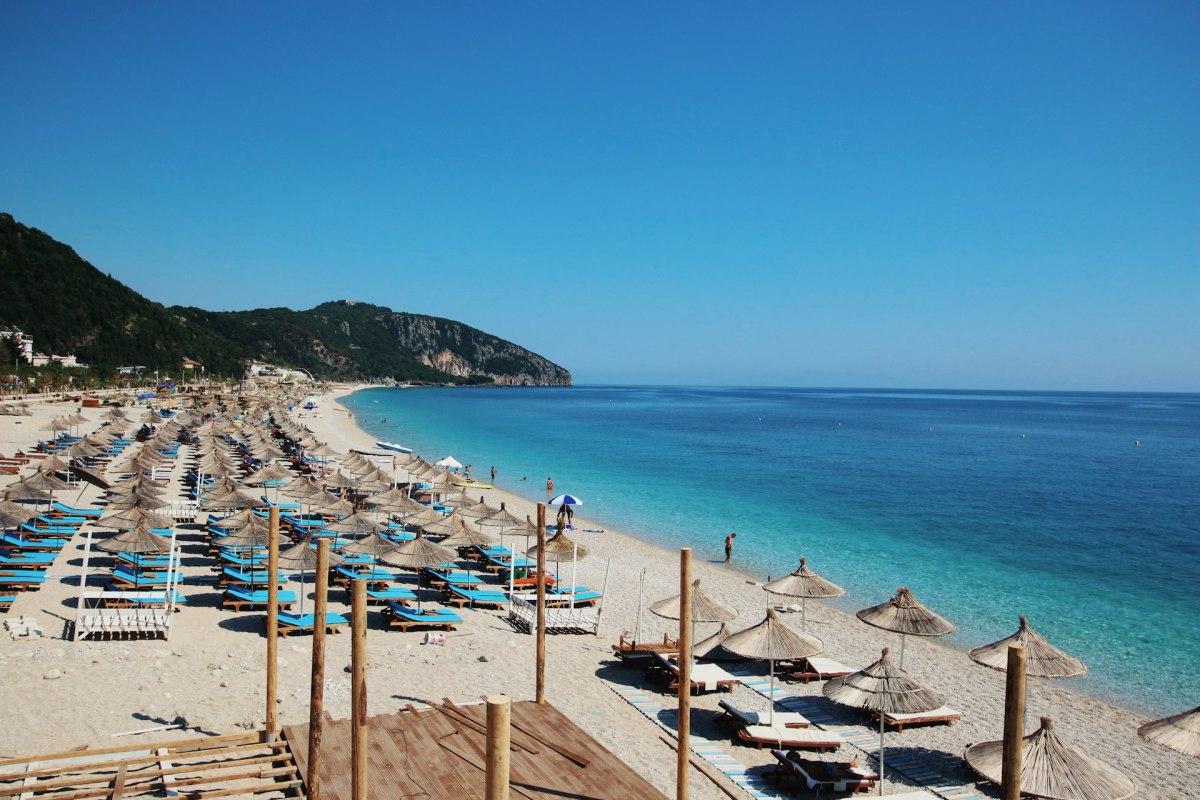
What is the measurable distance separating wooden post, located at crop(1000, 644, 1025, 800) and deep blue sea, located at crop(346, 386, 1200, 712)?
11500 mm

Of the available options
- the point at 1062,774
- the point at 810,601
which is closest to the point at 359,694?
the point at 1062,774

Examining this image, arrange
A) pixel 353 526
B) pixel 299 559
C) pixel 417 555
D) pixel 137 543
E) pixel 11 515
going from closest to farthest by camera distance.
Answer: pixel 299 559 < pixel 137 543 < pixel 417 555 < pixel 11 515 < pixel 353 526

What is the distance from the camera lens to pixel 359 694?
20.8 feet

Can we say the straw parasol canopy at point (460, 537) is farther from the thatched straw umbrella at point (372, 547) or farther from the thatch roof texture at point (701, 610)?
the thatch roof texture at point (701, 610)

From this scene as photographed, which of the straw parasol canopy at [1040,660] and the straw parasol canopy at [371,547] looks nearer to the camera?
the straw parasol canopy at [1040,660]

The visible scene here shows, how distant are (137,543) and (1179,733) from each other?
648 inches

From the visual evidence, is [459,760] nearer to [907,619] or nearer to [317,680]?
[317,680]

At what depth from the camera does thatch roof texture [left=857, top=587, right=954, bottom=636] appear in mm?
11492

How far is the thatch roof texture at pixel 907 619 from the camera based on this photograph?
11492mm

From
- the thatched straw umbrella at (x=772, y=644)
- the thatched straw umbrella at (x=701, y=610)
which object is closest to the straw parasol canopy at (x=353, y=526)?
the thatched straw umbrella at (x=701, y=610)

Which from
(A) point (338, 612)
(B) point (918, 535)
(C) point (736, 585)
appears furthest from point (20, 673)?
(B) point (918, 535)

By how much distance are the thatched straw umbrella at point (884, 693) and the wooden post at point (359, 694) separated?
18.6 ft

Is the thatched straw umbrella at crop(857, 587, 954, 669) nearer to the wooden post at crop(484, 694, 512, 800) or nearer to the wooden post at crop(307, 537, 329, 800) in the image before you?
the wooden post at crop(307, 537, 329, 800)

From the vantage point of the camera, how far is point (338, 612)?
15.3m
